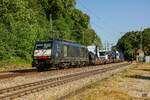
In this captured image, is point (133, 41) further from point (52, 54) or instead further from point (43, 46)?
point (52, 54)

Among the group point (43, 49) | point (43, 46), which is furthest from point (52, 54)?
point (43, 46)

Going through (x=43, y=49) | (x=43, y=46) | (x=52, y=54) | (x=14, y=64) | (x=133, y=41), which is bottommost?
(x=14, y=64)

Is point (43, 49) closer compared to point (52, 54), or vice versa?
point (52, 54)

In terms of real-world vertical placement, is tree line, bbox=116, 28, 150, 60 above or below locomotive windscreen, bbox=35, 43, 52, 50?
above

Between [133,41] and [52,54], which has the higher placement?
[133,41]

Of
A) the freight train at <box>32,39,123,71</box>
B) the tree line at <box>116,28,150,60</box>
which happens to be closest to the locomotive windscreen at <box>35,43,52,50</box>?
the freight train at <box>32,39,123,71</box>

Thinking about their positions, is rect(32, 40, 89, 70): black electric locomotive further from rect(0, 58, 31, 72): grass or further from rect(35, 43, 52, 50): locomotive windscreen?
rect(0, 58, 31, 72): grass

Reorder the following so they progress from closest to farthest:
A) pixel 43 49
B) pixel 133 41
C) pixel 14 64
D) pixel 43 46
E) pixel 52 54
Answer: pixel 52 54 → pixel 43 49 → pixel 43 46 → pixel 14 64 → pixel 133 41

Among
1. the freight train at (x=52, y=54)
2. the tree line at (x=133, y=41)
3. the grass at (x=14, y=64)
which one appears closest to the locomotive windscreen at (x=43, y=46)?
the freight train at (x=52, y=54)

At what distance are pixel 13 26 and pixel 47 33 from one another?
15189 mm

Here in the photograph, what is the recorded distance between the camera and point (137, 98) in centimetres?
1853

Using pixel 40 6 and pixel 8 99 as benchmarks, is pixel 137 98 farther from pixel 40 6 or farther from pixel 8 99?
pixel 40 6

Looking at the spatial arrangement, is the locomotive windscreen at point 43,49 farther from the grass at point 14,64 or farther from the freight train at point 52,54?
the grass at point 14,64

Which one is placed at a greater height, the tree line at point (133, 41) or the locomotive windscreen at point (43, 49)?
the tree line at point (133, 41)
